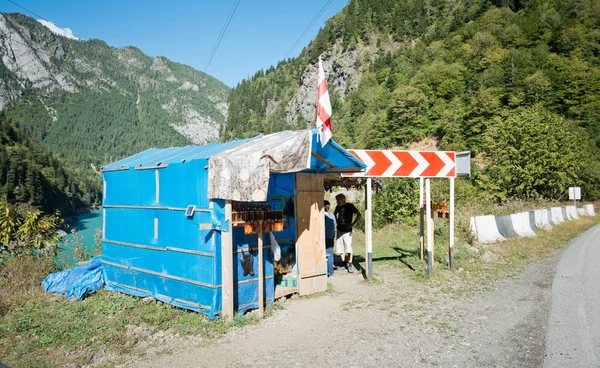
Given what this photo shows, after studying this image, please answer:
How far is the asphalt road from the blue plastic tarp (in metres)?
8.81

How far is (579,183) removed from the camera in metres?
42.7

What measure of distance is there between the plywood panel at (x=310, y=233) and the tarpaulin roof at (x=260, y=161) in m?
0.42

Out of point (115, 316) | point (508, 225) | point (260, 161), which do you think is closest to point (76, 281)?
point (115, 316)

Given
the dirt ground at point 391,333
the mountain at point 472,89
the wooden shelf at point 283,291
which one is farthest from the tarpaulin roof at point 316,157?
the mountain at point 472,89

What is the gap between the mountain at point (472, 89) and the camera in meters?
37.0

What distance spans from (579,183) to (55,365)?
50.1 meters

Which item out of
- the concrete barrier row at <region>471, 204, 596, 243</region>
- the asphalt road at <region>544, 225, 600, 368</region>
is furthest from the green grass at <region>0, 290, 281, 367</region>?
the concrete barrier row at <region>471, 204, 596, 243</region>

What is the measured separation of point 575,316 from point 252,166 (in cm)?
570

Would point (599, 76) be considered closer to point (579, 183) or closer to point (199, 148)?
point (579, 183)

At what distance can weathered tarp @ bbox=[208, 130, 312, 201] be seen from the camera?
644 cm

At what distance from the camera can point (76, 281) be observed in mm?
9125

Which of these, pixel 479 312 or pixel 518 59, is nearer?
pixel 479 312

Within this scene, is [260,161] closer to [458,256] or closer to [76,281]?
[76,281]

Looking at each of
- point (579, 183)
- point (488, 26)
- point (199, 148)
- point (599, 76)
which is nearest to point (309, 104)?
point (488, 26)
